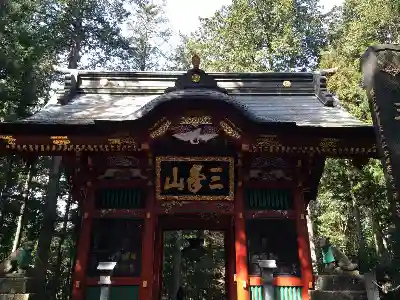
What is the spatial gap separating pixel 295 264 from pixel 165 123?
409cm

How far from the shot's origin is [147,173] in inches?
325

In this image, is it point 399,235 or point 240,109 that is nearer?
point 399,235

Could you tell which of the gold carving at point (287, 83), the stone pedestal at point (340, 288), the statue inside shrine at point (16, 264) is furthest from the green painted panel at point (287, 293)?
the gold carving at point (287, 83)

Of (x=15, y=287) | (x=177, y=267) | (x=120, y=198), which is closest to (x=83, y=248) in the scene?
(x=120, y=198)

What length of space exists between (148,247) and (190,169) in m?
1.90

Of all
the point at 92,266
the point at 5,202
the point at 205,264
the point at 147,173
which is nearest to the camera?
the point at 92,266

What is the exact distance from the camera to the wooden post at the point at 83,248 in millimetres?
7355

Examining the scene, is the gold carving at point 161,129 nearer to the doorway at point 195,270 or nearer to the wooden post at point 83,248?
the wooden post at point 83,248

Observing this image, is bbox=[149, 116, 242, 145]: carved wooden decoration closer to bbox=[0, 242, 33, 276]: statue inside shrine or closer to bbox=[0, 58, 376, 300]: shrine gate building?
bbox=[0, 58, 376, 300]: shrine gate building

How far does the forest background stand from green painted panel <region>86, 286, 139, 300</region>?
21.1 feet

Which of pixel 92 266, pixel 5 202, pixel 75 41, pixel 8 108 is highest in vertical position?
pixel 75 41

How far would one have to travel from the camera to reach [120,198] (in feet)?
27.0

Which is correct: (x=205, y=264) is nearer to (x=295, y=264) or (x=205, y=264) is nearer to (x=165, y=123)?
(x=295, y=264)

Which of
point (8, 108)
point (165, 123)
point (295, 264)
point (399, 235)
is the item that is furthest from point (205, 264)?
point (399, 235)
